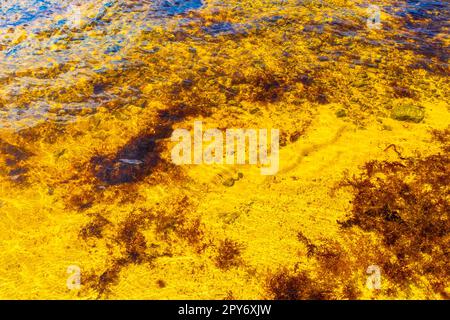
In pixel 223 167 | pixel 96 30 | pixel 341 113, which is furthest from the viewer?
pixel 96 30

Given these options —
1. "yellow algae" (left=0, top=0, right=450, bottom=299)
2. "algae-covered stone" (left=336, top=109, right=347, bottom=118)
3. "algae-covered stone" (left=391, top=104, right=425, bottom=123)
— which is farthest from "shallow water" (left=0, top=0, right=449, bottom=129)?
"algae-covered stone" (left=336, top=109, right=347, bottom=118)

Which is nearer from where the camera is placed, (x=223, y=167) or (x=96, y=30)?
(x=223, y=167)

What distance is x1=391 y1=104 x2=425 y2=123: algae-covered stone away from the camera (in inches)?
322

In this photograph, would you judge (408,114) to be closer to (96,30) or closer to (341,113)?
(341,113)

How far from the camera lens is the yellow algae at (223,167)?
543 centimetres

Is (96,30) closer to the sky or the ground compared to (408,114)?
closer to the sky

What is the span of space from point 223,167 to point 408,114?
15.3ft

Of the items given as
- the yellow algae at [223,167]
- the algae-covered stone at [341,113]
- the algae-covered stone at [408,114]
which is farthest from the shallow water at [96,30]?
the algae-covered stone at [341,113]

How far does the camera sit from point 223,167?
23.7 ft

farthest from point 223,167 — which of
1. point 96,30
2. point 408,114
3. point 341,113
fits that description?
point 96,30

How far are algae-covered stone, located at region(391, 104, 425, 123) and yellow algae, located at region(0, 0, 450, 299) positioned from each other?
5 cm

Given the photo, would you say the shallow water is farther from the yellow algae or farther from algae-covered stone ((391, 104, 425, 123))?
algae-covered stone ((391, 104, 425, 123))
